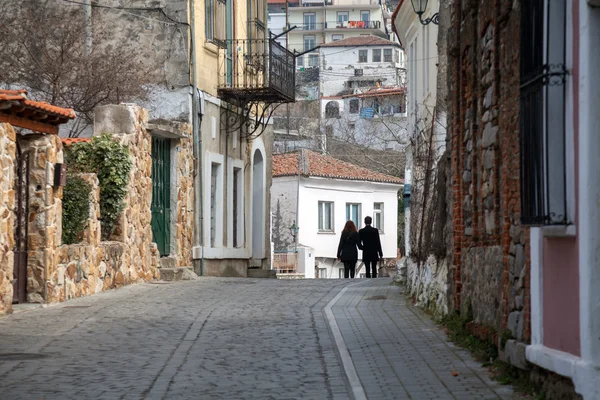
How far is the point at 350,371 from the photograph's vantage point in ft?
32.2

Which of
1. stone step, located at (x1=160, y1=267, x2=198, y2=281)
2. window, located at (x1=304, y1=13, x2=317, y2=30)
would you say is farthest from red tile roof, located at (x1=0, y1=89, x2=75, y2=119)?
window, located at (x1=304, y1=13, x2=317, y2=30)

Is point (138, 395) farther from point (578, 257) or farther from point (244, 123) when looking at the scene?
point (244, 123)

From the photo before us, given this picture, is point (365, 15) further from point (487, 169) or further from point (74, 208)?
point (487, 169)

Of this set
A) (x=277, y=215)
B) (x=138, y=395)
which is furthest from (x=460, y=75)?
(x=277, y=215)

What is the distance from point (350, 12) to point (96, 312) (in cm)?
11375

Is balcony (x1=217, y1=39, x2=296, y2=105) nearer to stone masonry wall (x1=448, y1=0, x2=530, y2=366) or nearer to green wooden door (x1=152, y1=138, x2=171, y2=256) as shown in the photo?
green wooden door (x1=152, y1=138, x2=171, y2=256)

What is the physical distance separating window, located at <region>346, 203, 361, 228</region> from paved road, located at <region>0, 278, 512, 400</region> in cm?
3969

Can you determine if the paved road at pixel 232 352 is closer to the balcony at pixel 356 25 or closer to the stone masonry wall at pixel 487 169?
the stone masonry wall at pixel 487 169

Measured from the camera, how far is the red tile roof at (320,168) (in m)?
54.1

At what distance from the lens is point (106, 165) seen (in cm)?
2003

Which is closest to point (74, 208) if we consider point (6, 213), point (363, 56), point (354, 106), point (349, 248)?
point (6, 213)

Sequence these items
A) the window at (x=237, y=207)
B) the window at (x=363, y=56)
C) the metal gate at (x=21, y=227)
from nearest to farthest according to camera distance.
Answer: the metal gate at (x=21, y=227) → the window at (x=237, y=207) → the window at (x=363, y=56)

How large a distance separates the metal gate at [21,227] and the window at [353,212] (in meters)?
41.5

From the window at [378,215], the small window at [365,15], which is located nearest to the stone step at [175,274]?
the window at [378,215]
